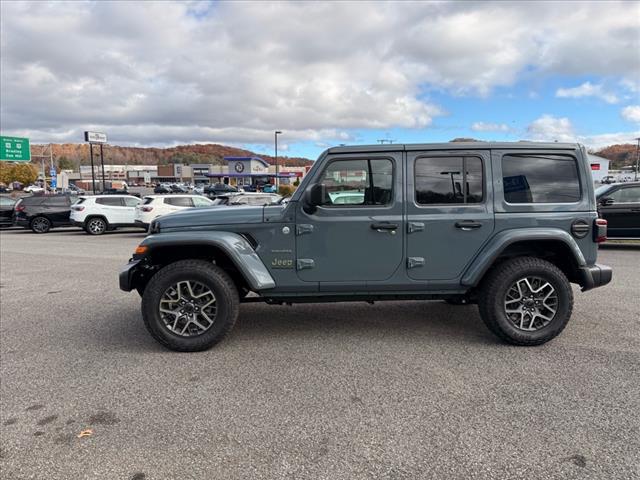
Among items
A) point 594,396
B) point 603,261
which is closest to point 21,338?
point 594,396

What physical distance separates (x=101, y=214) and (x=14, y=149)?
30169 millimetres

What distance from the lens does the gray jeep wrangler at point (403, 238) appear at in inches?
169

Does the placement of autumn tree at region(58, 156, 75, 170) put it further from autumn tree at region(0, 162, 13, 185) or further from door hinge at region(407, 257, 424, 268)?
door hinge at region(407, 257, 424, 268)

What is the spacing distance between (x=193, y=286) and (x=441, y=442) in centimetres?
259

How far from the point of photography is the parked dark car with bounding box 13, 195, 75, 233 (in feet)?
59.3

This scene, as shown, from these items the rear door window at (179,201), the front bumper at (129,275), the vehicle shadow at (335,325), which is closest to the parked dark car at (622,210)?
the vehicle shadow at (335,325)

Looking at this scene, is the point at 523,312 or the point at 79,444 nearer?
the point at 79,444

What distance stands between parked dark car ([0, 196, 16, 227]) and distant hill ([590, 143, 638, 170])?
4355 inches

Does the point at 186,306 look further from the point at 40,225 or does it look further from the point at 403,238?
the point at 40,225

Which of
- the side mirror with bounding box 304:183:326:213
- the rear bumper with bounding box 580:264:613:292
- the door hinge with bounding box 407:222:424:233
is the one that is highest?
the side mirror with bounding box 304:183:326:213

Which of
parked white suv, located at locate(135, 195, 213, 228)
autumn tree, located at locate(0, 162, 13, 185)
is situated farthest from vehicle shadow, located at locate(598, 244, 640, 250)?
autumn tree, located at locate(0, 162, 13, 185)

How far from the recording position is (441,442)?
2832 mm

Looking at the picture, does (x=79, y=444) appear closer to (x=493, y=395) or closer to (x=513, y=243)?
(x=493, y=395)

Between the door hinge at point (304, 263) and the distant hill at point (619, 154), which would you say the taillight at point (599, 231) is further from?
the distant hill at point (619, 154)
